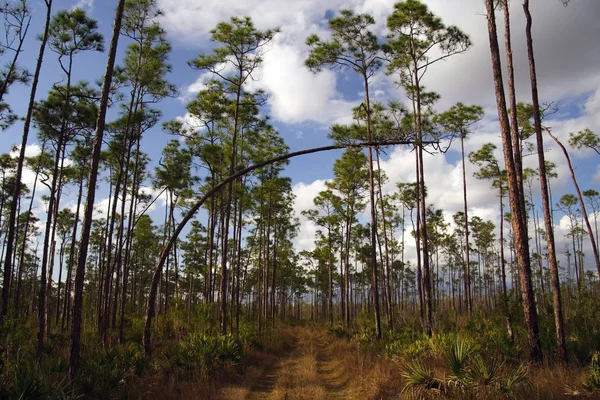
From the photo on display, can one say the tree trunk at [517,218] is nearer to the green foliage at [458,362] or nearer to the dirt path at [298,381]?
the green foliage at [458,362]

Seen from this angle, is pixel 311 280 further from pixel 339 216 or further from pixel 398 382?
pixel 398 382

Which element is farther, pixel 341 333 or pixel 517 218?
pixel 341 333

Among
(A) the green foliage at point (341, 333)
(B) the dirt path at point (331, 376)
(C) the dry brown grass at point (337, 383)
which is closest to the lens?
(C) the dry brown grass at point (337, 383)

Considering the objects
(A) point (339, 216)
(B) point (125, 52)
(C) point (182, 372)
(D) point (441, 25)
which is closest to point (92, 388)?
(C) point (182, 372)

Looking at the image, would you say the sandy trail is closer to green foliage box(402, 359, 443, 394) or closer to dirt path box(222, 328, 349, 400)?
dirt path box(222, 328, 349, 400)

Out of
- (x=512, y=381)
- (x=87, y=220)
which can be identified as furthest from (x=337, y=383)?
(x=87, y=220)

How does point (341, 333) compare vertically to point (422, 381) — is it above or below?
below

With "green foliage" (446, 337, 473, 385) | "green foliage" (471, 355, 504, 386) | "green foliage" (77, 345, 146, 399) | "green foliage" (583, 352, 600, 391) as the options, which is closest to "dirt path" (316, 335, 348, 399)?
"green foliage" (446, 337, 473, 385)

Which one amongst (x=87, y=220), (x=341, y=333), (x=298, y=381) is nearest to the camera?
(x=87, y=220)

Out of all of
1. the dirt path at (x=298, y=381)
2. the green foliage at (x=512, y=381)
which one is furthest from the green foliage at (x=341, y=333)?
the green foliage at (x=512, y=381)

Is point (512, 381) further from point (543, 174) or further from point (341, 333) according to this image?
point (341, 333)

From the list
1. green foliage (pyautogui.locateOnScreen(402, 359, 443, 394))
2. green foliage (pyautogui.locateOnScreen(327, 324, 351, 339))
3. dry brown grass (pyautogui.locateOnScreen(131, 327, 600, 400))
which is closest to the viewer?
dry brown grass (pyautogui.locateOnScreen(131, 327, 600, 400))

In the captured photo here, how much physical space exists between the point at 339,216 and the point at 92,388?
26024mm

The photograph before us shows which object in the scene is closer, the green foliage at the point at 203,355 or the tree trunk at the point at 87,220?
the tree trunk at the point at 87,220
